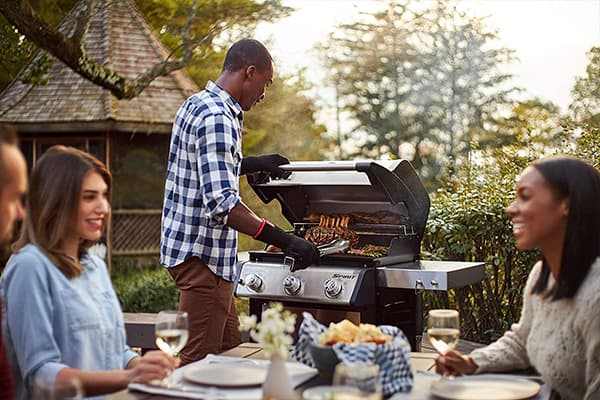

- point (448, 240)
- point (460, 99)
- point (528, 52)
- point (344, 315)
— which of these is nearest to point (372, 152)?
point (460, 99)

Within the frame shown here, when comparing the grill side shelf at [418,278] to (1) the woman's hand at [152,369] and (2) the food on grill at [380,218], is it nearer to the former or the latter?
(2) the food on grill at [380,218]

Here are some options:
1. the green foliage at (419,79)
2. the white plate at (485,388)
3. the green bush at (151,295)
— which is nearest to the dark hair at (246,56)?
the white plate at (485,388)

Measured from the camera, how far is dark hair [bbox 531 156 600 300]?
94.5 inches

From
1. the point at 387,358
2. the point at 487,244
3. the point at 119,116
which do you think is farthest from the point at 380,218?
the point at 119,116

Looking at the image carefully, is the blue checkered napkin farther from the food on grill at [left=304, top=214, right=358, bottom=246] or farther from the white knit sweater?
the food on grill at [left=304, top=214, right=358, bottom=246]

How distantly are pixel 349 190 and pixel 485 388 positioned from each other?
2.02m

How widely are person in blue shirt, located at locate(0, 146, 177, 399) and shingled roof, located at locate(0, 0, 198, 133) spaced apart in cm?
936

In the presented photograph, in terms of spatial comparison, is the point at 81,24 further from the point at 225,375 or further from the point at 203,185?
the point at 225,375

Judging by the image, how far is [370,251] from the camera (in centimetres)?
402

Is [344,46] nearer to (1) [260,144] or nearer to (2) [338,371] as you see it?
(1) [260,144]

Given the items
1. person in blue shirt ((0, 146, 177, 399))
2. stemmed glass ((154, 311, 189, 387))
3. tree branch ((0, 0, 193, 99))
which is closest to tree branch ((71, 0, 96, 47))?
tree branch ((0, 0, 193, 99))

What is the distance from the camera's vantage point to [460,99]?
2342 centimetres

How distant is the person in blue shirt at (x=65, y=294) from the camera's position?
226 centimetres

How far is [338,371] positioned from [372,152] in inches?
896
